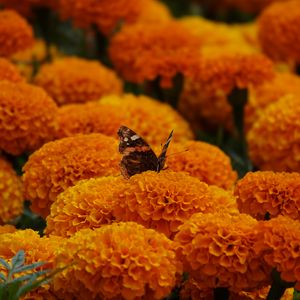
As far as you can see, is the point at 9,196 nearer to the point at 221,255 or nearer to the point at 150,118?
the point at 150,118

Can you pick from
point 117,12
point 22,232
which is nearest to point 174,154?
point 22,232

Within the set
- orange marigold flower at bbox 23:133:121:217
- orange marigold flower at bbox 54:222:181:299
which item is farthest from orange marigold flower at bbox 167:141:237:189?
orange marigold flower at bbox 54:222:181:299

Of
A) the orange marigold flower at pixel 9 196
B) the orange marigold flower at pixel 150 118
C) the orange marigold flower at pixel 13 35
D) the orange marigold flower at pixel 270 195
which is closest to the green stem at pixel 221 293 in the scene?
the orange marigold flower at pixel 270 195

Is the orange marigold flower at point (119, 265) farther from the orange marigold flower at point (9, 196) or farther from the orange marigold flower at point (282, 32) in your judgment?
the orange marigold flower at point (282, 32)

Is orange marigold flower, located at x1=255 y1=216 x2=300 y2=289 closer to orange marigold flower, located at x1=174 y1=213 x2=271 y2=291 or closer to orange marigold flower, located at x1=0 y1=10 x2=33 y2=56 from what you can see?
orange marigold flower, located at x1=174 y1=213 x2=271 y2=291

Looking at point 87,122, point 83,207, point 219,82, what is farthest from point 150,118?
point 83,207
